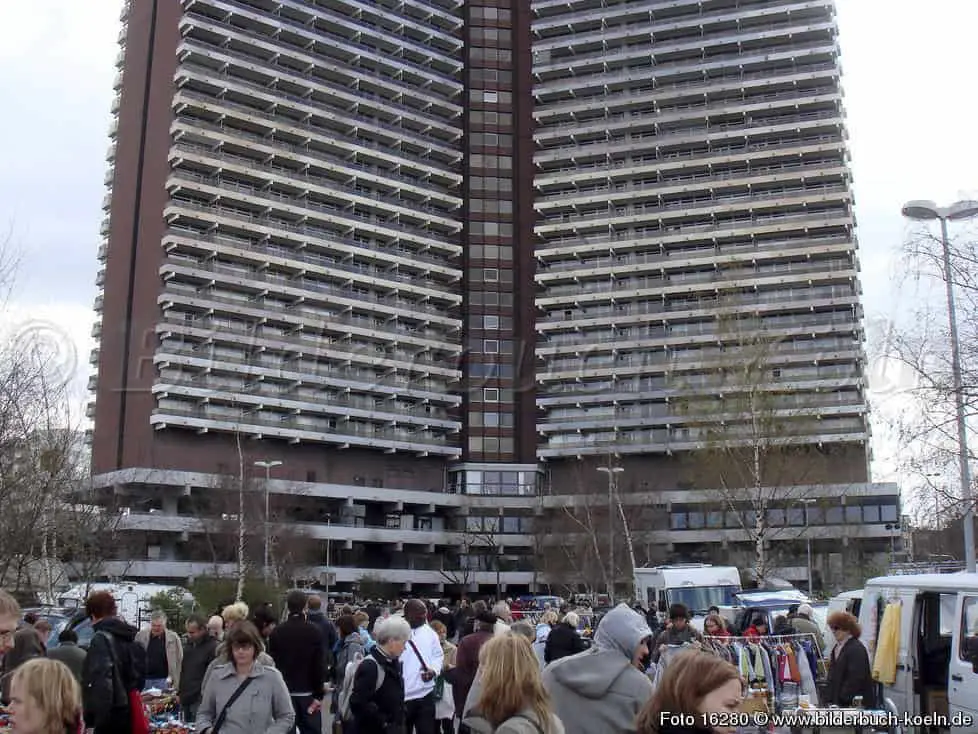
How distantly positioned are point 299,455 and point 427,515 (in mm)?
13598

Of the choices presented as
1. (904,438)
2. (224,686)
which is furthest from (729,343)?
(224,686)

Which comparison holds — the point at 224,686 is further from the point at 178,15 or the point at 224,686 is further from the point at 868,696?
the point at 178,15

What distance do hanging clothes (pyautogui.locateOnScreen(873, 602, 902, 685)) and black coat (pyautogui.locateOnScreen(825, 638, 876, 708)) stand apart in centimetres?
148

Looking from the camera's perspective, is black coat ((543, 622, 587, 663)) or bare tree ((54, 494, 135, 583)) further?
bare tree ((54, 494, 135, 583))

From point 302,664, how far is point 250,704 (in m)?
2.99

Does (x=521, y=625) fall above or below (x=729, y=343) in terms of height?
below

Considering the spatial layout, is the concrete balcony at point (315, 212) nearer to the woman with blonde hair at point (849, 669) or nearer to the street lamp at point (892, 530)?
the street lamp at point (892, 530)

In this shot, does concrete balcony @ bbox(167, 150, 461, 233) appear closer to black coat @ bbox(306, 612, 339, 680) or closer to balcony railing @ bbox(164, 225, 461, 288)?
balcony railing @ bbox(164, 225, 461, 288)

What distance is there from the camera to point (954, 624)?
11.0 m

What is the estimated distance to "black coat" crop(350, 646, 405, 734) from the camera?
7.89 meters

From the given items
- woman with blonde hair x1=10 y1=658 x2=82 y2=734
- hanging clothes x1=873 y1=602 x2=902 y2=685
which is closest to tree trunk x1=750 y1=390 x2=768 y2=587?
hanging clothes x1=873 y1=602 x2=902 y2=685

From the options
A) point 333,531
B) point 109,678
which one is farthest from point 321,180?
point 109,678

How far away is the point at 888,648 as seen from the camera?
12047mm

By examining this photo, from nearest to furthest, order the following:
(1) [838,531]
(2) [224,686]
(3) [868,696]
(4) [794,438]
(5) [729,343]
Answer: (2) [224,686]
(3) [868,696]
(4) [794,438]
(5) [729,343]
(1) [838,531]
